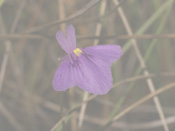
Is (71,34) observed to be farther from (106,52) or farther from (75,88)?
(75,88)

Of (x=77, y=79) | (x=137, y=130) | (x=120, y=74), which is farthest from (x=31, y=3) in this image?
(x=77, y=79)

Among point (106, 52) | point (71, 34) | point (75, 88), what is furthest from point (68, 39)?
point (75, 88)

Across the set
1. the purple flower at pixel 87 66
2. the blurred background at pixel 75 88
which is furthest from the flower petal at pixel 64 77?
the blurred background at pixel 75 88

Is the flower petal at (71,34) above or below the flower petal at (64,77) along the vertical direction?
above

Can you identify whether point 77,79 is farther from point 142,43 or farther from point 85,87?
point 142,43

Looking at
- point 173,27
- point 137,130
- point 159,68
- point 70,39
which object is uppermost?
point 173,27

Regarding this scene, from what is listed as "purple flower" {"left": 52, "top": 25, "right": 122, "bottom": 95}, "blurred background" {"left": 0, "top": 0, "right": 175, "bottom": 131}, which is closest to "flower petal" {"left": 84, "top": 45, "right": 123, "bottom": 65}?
"purple flower" {"left": 52, "top": 25, "right": 122, "bottom": 95}

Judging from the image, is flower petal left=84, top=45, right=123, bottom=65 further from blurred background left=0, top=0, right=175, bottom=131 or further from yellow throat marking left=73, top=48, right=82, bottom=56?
blurred background left=0, top=0, right=175, bottom=131

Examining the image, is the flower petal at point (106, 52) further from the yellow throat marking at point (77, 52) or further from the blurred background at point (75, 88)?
the blurred background at point (75, 88)
